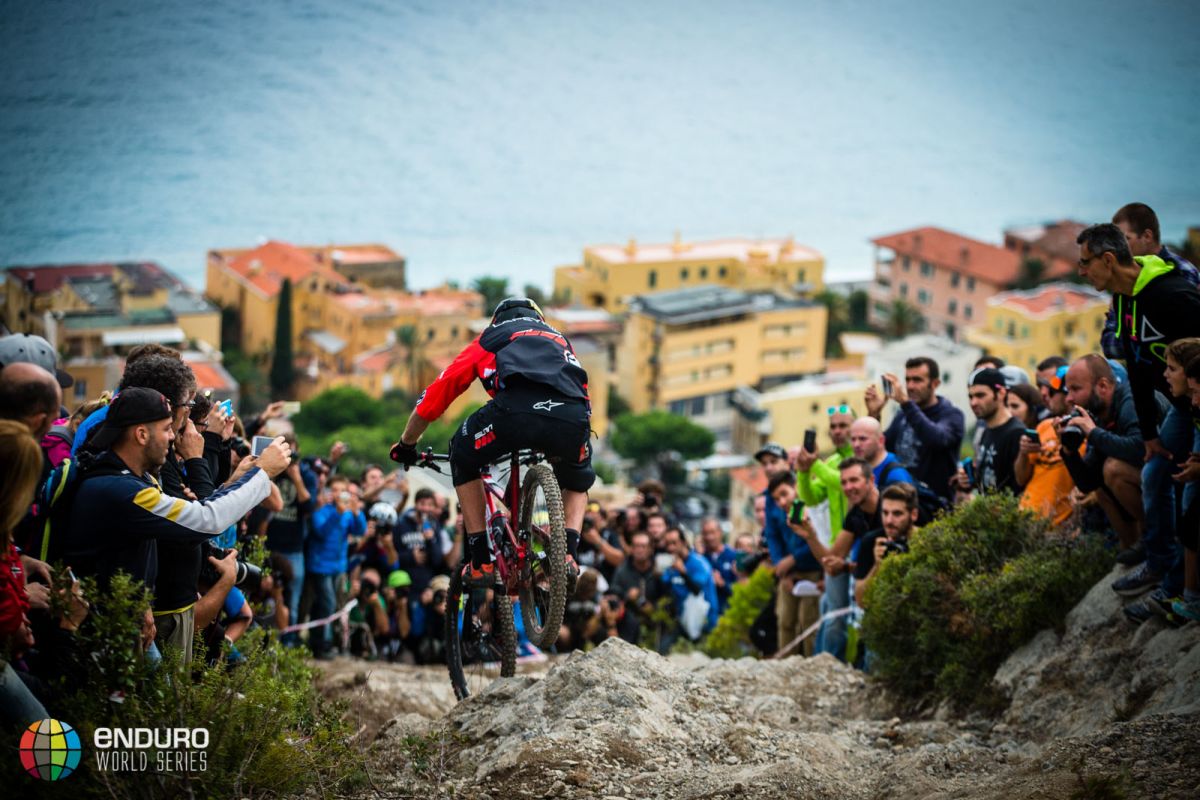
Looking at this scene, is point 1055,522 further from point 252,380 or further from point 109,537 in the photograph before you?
point 252,380

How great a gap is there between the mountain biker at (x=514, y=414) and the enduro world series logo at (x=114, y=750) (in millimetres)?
2193

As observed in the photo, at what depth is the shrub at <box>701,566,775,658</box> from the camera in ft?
37.0

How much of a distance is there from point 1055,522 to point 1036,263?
5656 inches

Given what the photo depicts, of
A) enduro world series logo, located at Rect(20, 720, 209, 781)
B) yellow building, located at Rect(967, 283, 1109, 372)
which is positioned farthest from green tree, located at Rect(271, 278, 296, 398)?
enduro world series logo, located at Rect(20, 720, 209, 781)

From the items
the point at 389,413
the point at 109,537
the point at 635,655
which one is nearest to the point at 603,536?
the point at 635,655

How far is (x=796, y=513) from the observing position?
32.2 ft

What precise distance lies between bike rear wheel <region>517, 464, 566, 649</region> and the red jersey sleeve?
627 millimetres

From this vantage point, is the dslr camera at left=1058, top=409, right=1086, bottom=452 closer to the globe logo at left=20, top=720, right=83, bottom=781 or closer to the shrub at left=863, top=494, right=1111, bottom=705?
the shrub at left=863, top=494, right=1111, bottom=705

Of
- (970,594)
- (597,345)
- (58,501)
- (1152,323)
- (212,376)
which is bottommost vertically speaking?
(597,345)

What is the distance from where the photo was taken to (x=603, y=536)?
41.7ft

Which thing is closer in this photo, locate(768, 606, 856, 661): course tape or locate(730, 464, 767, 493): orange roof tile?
locate(768, 606, 856, 661): course tape

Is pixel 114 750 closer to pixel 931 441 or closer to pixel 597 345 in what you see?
pixel 931 441

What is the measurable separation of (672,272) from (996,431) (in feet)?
475

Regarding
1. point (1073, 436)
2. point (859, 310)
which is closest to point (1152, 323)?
point (1073, 436)
